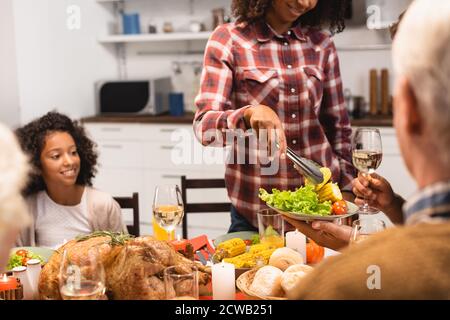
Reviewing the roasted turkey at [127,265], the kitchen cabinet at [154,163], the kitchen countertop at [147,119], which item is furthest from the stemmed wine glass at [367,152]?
the kitchen cabinet at [154,163]

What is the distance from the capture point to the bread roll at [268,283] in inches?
49.5

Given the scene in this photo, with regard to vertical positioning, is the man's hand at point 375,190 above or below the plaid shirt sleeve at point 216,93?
below

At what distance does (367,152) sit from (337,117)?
51 cm

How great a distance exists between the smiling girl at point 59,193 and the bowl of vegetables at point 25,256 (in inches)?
20.5

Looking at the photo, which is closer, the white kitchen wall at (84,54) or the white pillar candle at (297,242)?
the white pillar candle at (297,242)

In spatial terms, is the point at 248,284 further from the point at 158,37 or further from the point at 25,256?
the point at 158,37

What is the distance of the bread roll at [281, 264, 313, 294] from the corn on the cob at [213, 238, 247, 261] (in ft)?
1.06

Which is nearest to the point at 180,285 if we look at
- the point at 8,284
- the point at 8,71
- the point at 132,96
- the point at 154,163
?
the point at 8,284

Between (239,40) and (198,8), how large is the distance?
2.42 m

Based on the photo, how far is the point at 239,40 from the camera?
215 cm

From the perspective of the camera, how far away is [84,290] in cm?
110

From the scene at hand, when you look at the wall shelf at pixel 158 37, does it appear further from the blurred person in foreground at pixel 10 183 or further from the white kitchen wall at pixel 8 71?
the blurred person in foreground at pixel 10 183

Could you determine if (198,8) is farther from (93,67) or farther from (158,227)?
(158,227)
